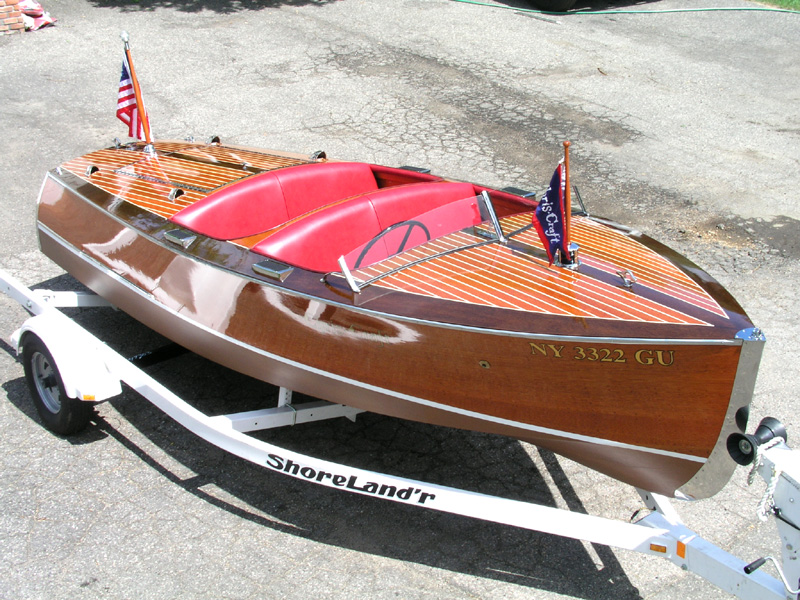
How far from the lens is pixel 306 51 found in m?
10.1

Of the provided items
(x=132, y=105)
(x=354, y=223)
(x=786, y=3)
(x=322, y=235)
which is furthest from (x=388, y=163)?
(x=786, y=3)

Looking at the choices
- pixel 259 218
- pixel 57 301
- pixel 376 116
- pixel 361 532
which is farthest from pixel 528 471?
pixel 376 116

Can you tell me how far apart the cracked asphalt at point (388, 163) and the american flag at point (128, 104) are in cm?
119

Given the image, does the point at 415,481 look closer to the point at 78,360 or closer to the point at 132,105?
→ the point at 78,360

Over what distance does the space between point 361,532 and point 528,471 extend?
886mm

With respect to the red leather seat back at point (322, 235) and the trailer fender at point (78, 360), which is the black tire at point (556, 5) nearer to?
the red leather seat back at point (322, 235)

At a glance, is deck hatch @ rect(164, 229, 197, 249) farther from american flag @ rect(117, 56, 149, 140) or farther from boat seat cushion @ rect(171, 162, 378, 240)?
american flag @ rect(117, 56, 149, 140)

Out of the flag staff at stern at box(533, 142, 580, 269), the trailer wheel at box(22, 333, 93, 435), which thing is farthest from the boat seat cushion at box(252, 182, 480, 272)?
the trailer wheel at box(22, 333, 93, 435)

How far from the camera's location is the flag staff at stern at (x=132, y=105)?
15.2 feet

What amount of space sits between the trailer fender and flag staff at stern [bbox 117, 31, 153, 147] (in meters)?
1.67

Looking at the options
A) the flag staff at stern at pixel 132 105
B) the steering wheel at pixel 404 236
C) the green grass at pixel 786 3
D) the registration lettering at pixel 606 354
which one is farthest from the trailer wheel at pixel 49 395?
the green grass at pixel 786 3

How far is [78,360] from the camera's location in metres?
3.39

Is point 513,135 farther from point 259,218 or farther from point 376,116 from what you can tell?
point 259,218

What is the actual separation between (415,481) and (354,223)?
4.65 feet
